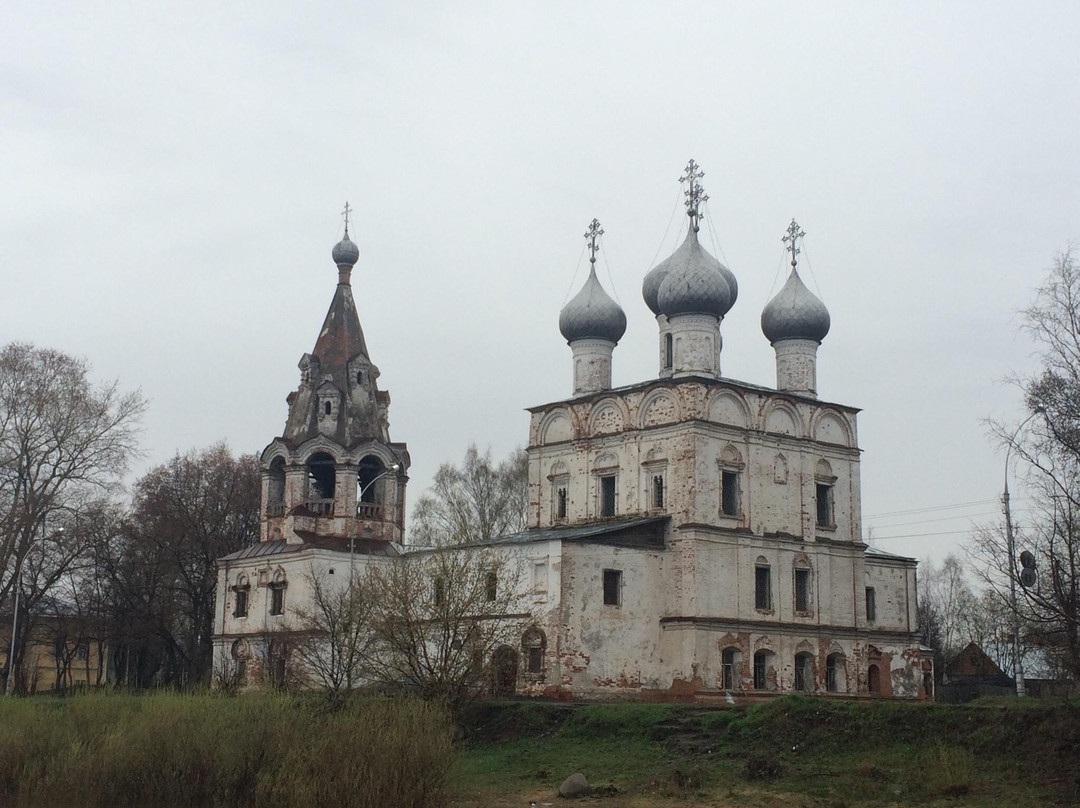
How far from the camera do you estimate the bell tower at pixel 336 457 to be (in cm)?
3672

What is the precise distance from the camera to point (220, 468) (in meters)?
46.1

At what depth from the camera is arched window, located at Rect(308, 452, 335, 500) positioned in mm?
37219

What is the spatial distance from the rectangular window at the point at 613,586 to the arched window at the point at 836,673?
6184 millimetres

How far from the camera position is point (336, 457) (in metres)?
36.8

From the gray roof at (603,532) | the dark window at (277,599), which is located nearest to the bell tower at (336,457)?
the dark window at (277,599)

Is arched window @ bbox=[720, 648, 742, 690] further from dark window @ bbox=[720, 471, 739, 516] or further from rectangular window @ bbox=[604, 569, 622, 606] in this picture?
dark window @ bbox=[720, 471, 739, 516]

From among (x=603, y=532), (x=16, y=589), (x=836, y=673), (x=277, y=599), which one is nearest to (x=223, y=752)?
(x=603, y=532)

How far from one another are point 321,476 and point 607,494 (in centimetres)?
833

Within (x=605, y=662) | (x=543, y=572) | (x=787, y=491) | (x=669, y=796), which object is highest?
(x=787, y=491)

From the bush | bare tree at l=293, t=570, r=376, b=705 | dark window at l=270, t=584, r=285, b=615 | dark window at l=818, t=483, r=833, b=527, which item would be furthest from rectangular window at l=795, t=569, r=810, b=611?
the bush

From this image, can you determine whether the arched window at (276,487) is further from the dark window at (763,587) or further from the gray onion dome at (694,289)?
the dark window at (763,587)

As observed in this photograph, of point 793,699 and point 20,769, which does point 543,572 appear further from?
point 20,769

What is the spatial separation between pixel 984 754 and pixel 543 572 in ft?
42.3

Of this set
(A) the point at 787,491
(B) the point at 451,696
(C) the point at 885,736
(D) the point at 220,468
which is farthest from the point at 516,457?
(C) the point at 885,736
